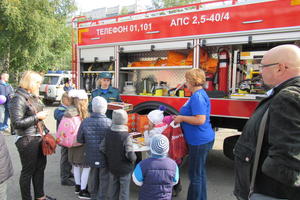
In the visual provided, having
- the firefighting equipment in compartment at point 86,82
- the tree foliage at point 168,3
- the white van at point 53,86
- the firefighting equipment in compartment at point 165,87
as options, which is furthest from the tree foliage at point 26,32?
the tree foliage at point 168,3

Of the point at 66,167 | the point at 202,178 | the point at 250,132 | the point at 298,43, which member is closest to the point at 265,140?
the point at 250,132

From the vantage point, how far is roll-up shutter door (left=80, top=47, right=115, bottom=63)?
15.8 ft

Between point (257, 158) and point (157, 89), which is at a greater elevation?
point (157, 89)

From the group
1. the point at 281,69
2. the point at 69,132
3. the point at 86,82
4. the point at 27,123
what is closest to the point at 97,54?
the point at 86,82

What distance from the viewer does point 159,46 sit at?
4.21 metres

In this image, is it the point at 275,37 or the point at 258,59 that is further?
the point at 258,59

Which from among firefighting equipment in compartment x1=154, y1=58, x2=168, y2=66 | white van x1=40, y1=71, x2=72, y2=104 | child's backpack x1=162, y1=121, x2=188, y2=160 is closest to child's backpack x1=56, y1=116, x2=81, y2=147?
child's backpack x1=162, y1=121, x2=188, y2=160

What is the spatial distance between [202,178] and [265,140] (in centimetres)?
165

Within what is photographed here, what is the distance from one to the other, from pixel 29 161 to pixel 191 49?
9.64 feet

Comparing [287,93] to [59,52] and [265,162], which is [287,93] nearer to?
[265,162]

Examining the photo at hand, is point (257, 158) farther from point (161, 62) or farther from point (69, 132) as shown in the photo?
point (161, 62)

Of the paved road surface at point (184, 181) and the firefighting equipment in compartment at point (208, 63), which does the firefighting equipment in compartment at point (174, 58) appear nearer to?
the firefighting equipment in compartment at point (208, 63)

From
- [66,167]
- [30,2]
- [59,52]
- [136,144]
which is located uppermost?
[30,2]

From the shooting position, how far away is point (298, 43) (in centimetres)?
321
